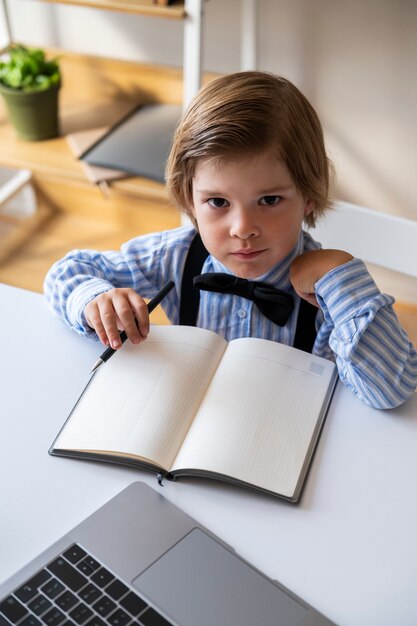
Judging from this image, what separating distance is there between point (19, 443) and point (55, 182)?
Answer: 5.99 ft

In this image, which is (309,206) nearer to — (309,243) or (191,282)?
(309,243)

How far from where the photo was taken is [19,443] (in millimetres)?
817

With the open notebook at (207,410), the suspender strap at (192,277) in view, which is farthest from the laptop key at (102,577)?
the suspender strap at (192,277)

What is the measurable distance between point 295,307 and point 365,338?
0.20 metres

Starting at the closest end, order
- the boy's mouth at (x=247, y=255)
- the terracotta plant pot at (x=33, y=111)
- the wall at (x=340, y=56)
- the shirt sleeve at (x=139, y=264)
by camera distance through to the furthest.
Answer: the boy's mouth at (x=247, y=255), the shirt sleeve at (x=139, y=264), the wall at (x=340, y=56), the terracotta plant pot at (x=33, y=111)

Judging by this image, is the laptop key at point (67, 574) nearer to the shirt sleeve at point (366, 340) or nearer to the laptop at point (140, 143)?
the shirt sleeve at point (366, 340)

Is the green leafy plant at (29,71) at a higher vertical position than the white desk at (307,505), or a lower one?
lower

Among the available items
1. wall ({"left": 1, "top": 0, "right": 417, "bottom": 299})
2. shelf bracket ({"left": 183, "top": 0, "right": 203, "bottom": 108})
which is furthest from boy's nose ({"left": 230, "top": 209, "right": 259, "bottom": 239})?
wall ({"left": 1, "top": 0, "right": 417, "bottom": 299})

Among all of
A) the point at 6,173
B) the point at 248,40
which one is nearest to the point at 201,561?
the point at 248,40

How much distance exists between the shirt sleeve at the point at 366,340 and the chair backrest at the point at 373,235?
0.23 m

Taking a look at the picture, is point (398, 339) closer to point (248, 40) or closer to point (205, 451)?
point (205, 451)

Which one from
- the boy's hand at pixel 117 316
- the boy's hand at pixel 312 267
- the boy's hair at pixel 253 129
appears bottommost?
the boy's hand at pixel 117 316

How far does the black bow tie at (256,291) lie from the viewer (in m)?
1.05

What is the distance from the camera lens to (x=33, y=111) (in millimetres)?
2107
